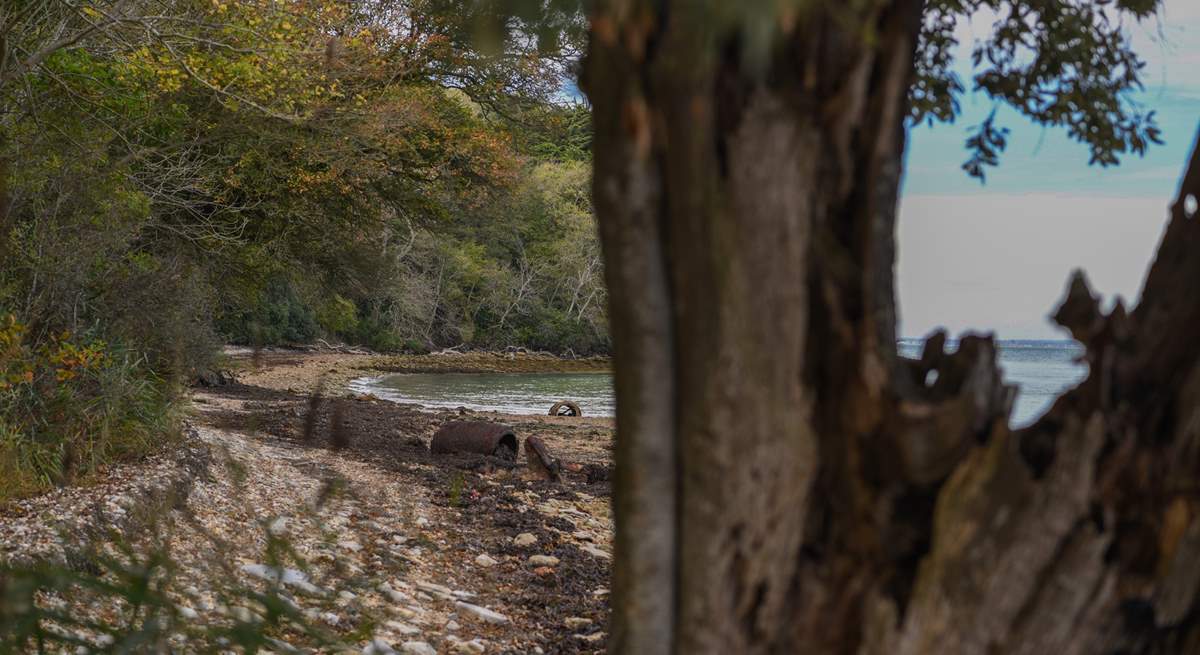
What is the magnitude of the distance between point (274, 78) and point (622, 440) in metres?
10.8

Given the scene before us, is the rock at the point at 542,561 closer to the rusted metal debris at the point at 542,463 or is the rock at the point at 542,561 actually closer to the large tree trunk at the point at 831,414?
the rusted metal debris at the point at 542,463

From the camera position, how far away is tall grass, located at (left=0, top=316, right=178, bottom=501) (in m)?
6.81

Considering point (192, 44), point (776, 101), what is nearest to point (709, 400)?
point (776, 101)

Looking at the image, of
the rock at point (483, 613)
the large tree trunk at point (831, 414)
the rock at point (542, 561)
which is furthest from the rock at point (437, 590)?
the large tree trunk at point (831, 414)

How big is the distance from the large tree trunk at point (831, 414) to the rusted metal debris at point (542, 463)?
8789 millimetres

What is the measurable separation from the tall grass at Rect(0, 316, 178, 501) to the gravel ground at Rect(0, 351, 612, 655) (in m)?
0.22

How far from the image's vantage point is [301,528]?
663 centimetres

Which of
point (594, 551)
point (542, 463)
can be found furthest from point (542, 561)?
point (542, 463)

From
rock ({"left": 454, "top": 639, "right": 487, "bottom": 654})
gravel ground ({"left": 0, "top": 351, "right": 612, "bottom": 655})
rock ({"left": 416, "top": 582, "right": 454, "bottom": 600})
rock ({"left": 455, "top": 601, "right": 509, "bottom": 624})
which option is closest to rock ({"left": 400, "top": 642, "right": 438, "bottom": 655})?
gravel ground ({"left": 0, "top": 351, "right": 612, "bottom": 655})

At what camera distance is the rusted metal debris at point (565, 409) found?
23.4 m

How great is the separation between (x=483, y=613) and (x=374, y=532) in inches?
67.6

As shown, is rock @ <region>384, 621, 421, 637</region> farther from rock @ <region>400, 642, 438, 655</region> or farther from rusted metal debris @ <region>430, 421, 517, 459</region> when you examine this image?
rusted metal debris @ <region>430, 421, 517, 459</region>

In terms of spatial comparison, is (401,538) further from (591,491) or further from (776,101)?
(776,101)

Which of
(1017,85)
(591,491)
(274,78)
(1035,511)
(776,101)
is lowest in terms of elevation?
(591,491)
